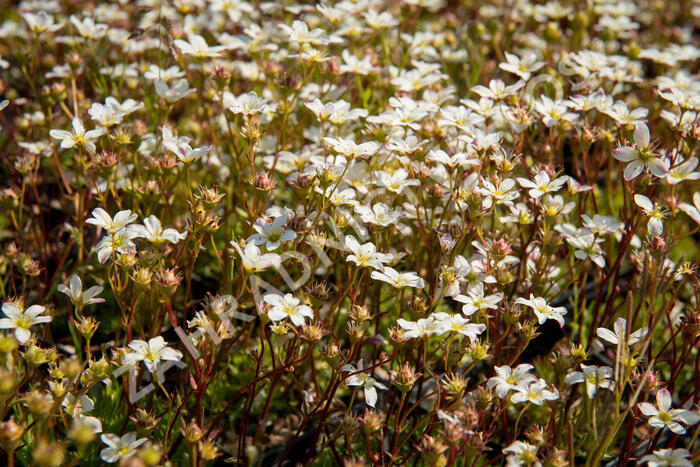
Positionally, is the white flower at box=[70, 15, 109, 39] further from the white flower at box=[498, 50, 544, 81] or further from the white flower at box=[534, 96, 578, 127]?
the white flower at box=[534, 96, 578, 127]

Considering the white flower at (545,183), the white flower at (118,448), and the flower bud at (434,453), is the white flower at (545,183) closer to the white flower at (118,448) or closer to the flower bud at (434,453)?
the flower bud at (434,453)

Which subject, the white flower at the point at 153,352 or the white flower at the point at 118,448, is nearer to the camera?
the white flower at the point at 118,448

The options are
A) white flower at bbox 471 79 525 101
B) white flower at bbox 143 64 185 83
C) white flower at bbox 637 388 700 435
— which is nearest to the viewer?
white flower at bbox 637 388 700 435

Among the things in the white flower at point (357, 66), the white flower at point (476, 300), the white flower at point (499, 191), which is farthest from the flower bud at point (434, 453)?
the white flower at point (357, 66)

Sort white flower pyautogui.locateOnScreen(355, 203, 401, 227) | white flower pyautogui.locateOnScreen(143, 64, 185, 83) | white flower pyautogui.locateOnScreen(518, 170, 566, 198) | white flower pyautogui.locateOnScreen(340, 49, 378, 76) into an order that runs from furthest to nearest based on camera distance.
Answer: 1. white flower pyautogui.locateOnScreen(340, 49, 378, 76)
2. white flower pyautogui.locateOnScreen(143, 64, 185, 83)
3. white flower pyautogui.locateOnScreen(518, 170, 566, 198)
4. white flower pyautogui.locateOnScreen(355, 203, 401, 227)

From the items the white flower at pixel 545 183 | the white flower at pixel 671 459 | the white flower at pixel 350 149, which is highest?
the white flower at pixel 350 149

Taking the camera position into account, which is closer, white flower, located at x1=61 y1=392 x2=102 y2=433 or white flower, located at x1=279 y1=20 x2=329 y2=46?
white flower, located at x1=61 y1=392 x2=102 y2=433

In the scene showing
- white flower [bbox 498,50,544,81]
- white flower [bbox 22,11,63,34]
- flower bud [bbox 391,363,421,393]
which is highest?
white flower [bbox 22,11,63,34]

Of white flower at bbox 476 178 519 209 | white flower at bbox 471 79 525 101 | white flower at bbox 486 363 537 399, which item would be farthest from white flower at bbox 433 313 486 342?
white flower at bbox 471 79 525 101
